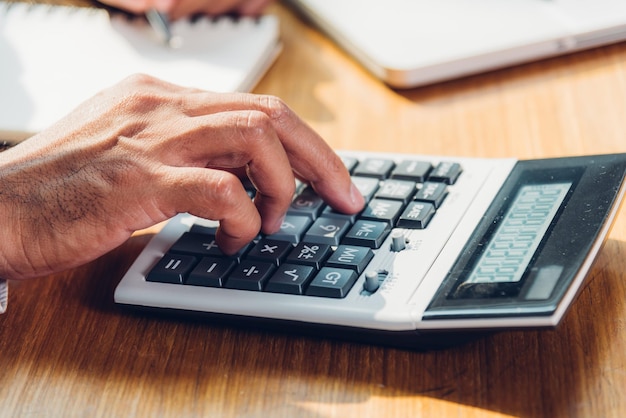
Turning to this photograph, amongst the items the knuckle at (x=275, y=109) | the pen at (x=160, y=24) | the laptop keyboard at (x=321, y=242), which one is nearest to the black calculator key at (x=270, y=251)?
the laptop keyboard at (x=321, y=242)

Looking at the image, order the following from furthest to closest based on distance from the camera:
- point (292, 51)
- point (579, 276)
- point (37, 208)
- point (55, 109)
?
point (292, 51) → point (55, 109) → point (37, 208) → point (579, 276)

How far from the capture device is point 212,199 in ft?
1.98

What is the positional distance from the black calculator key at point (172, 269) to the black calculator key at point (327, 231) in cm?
9

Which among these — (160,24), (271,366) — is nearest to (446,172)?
(271,366)

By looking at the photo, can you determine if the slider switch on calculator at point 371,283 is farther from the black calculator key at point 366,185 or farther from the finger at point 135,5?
the finger at point 135,5

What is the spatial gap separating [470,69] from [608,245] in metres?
0.32

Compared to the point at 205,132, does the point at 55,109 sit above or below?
below

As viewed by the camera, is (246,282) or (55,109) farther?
(55,109)

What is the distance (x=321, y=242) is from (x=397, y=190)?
3.7 inches

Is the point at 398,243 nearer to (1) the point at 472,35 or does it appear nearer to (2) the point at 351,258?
(2) the point at 351,258

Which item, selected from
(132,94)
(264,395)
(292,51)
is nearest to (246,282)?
(264,395)

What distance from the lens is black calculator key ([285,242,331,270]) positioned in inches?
23.9

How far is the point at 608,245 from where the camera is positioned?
0.65 metres

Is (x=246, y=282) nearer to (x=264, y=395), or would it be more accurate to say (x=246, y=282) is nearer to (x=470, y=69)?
(x=264, y=395)
